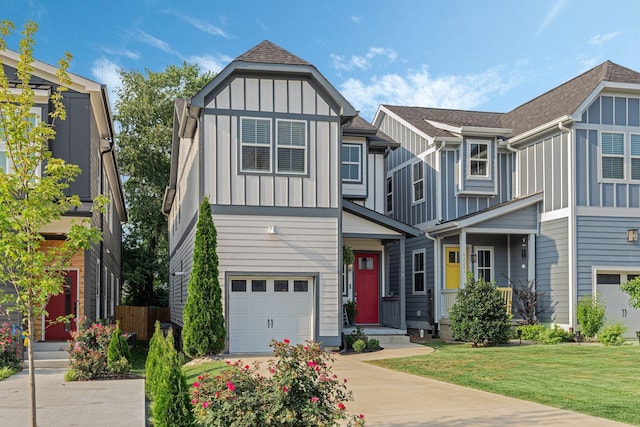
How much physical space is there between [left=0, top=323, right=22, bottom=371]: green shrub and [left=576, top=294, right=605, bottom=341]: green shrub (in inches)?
577

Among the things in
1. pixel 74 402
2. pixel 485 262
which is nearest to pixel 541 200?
pixel 485 262

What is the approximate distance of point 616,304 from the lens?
2016cm

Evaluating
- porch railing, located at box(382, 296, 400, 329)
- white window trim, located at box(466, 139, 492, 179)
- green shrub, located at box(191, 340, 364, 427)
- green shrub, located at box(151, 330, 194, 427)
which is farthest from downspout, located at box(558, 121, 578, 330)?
green shrub, located at box(151, 330, 194, 427)

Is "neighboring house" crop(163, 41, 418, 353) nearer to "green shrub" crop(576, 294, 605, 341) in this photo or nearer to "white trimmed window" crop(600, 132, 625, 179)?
"green shrub" crop(576, 294, 605, 341)

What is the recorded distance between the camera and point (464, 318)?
18.3 m

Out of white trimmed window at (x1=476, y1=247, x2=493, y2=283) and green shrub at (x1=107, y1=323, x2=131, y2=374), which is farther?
white trimmed window at (x1=476, y1=247, x2=493, y2=283)

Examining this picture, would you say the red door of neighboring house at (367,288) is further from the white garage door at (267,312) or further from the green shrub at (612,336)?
the green shrub at (612,336)

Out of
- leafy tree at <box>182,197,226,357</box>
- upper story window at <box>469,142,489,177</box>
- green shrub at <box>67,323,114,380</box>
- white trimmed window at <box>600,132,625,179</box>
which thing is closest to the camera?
green shrub at <box>67,323,114,380</box>

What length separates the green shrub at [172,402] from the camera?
644cm

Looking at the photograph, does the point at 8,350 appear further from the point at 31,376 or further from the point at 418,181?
the point at 418,181

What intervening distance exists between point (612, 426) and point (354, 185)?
14777 millimetres

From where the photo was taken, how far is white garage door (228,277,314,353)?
17.2m

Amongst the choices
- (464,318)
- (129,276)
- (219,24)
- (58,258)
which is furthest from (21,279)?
(129,276)

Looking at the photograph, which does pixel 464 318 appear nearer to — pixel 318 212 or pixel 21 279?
pixel 318 212
